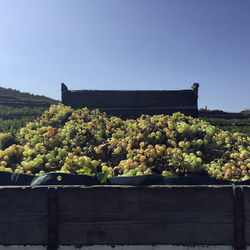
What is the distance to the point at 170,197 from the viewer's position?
108 inches

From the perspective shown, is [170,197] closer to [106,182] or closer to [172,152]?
[106,182]

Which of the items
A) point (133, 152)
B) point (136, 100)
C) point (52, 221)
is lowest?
point (52, 221)

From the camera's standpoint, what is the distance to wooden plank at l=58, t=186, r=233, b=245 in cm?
273

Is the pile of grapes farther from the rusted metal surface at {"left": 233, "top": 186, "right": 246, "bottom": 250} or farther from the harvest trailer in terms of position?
the rusted metal surface at {"left": 233, "top": 186, "right": 246, "bottom": 250}

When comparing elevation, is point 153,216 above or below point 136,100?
below

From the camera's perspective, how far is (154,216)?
107 inches

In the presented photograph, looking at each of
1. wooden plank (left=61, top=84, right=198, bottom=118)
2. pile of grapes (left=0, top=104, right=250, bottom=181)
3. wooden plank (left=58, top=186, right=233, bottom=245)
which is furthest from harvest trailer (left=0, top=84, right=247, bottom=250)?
wooden plank (left=61, top=84, right=198, bottom=118)

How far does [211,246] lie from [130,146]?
104 inches

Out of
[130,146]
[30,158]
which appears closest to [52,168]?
[30,158]

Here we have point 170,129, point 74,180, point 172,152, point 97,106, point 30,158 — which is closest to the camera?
point 74,180

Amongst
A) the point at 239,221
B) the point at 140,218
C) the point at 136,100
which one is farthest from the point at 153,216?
the point at 136,100

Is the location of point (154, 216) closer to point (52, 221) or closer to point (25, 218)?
point (52, 221)

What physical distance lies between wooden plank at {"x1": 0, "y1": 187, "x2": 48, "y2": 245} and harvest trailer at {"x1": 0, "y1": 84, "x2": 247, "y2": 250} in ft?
0.04

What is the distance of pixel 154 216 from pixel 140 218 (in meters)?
0.15
